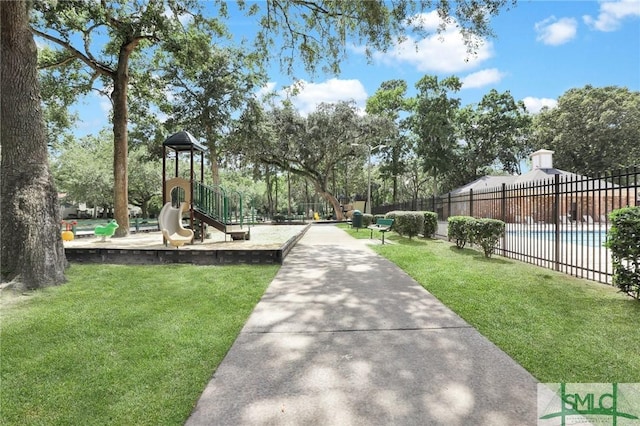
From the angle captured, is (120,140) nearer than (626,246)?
No

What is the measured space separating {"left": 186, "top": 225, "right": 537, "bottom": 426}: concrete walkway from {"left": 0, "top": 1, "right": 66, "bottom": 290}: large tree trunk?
159 inches

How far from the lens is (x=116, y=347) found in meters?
3.68

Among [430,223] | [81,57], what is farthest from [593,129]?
[81,57]

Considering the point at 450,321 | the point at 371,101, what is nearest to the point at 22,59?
the point at 450,321

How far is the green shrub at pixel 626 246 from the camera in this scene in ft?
16.9

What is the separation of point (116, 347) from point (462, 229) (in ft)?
33.8

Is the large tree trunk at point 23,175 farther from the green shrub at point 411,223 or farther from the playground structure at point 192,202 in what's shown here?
the green shrub at point 411,223

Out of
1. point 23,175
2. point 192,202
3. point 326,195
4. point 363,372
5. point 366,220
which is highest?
point 326,195

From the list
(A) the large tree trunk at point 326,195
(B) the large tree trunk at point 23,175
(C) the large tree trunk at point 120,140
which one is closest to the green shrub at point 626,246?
(B) the large tree trunk at point 23,175

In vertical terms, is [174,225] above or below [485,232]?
above

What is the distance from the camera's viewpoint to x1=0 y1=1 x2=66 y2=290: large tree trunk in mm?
5965

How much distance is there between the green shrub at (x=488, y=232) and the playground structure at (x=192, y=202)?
24.3 feet

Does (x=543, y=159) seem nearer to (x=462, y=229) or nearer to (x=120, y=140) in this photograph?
(x=462, y=229)

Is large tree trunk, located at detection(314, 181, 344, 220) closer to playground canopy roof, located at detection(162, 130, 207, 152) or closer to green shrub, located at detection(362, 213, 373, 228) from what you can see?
green shrub, located at detection(362, 213, 373, 228)
